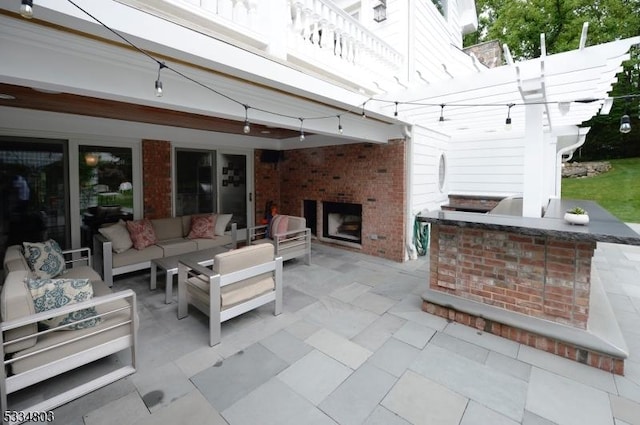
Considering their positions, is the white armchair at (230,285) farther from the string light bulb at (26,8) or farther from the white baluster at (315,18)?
the white baluster at (315,18)

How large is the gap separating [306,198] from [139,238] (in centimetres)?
367

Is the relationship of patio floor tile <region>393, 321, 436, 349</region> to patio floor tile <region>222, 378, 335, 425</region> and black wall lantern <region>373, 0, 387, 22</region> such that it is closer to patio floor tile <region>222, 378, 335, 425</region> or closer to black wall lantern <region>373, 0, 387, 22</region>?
patio floor tile <region>222, 378, 335, 425</region>

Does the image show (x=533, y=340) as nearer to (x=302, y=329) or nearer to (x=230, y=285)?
(x=302, y=329)

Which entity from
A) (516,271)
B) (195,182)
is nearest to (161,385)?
(516,271)

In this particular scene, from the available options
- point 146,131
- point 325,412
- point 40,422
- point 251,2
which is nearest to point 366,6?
point 251,2

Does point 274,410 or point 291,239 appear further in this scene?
point 291,239

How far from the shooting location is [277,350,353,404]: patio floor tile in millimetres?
2277

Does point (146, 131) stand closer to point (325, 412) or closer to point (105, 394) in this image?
point (105, 394)

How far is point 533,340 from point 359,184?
404 cm

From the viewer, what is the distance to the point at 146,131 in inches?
211

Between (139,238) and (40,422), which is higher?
(139,238)

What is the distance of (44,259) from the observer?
3473 mm

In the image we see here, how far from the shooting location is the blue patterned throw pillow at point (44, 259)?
337 centimetres

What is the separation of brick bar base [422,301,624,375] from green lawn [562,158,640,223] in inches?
419
